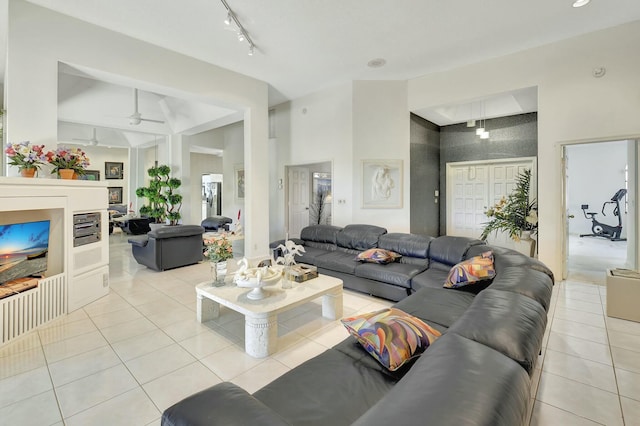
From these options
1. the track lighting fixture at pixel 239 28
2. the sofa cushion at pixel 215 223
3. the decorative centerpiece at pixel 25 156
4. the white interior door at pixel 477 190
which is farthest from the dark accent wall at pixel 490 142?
the decorative centerpiece at pixel 25 156

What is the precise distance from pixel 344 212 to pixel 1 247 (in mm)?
4817

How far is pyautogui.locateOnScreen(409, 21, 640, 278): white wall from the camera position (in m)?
4.00

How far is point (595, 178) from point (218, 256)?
429 inches

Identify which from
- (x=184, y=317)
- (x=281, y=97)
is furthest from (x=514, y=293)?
(x=281, y=97)

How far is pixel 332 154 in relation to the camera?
620cm

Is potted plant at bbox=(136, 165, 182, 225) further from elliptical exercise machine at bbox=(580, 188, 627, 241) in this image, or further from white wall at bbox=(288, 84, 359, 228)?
elliptical exercise machine at bbox=(580, 188, 627, 241)

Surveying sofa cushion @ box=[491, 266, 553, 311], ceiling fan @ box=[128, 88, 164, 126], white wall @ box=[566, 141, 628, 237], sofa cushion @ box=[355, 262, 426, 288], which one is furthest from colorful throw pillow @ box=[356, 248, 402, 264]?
white wall @ box=[566, 141, 628, 237]

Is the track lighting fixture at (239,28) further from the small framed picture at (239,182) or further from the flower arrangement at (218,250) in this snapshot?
the small framed picture at (239,182)

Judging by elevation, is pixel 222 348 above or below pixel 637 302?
below

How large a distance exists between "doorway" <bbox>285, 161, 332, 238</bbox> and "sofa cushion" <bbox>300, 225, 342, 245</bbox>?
4.75 feet

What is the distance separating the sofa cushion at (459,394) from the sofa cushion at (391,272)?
7.86ft

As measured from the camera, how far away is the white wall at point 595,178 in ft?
27.3

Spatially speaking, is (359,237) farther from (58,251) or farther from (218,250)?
(58,251)

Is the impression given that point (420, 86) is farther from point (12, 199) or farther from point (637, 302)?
point (12, 199)
